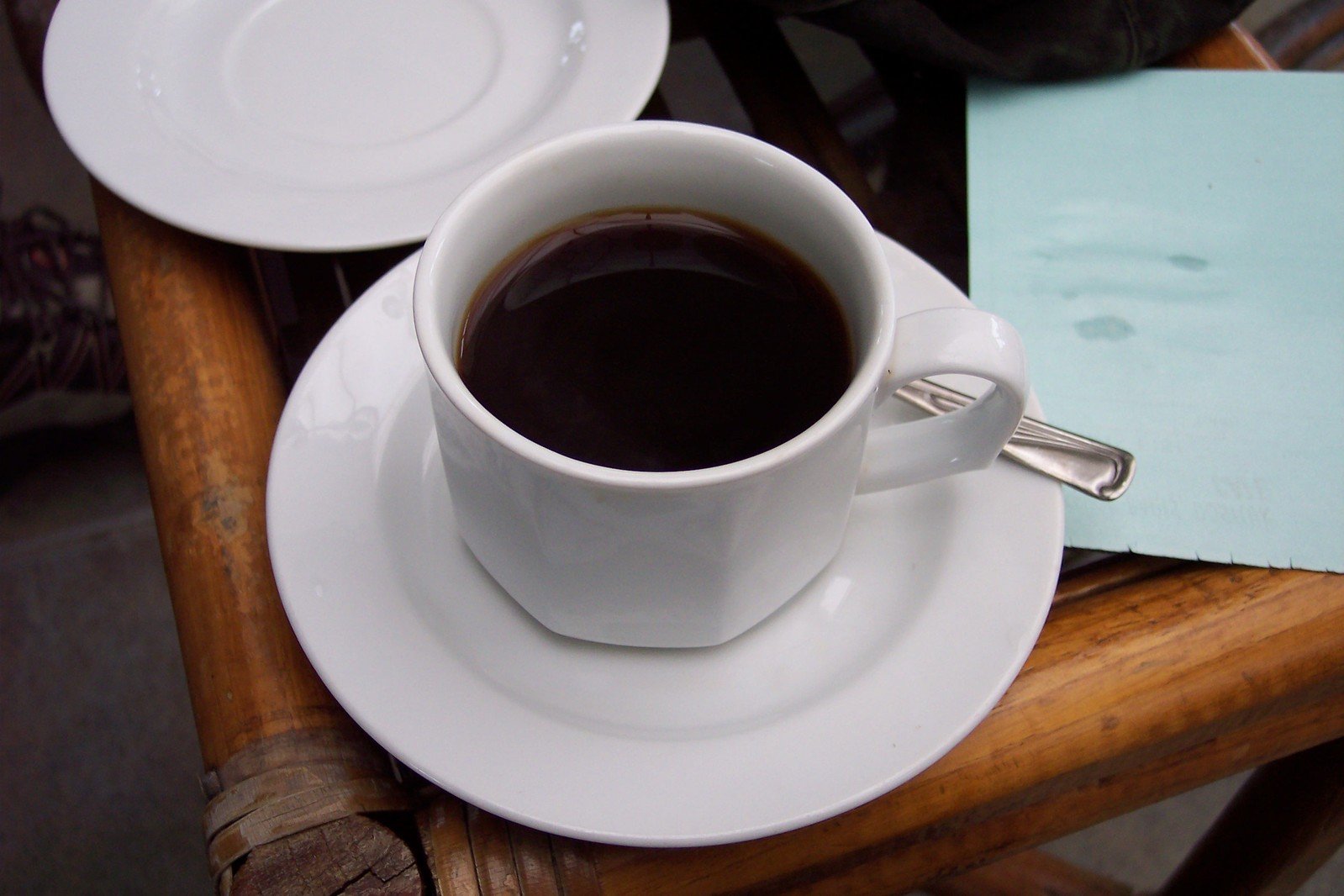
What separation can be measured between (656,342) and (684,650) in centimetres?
12

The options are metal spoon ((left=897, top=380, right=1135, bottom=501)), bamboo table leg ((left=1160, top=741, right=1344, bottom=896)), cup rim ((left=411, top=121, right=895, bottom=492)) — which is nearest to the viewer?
cup rim ((left=411, top=121, right=895, bottom=492))

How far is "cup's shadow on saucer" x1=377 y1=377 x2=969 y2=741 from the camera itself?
380 millimetres

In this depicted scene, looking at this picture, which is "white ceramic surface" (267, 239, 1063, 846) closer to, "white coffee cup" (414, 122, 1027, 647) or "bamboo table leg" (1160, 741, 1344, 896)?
"white coffee cup" (414, 122, 1027, 647)

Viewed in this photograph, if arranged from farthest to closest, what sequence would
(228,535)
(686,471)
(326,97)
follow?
(326,97)
(228,535)
(686,471)

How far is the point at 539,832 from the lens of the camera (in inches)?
14.7

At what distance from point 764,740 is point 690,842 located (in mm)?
47

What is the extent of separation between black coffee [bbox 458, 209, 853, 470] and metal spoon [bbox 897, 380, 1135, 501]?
10 centimetres

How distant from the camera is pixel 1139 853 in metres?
1.03

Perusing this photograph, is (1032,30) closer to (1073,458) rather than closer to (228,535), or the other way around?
(1073,458)

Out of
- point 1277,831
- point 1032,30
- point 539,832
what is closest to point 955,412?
point 539,832

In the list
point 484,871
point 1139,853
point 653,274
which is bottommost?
point 1139,853

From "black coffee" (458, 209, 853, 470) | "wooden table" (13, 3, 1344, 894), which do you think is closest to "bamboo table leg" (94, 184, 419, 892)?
"wooden table" (13, 3, 1344, 894)

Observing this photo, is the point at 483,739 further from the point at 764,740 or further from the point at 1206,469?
the point at 1206,469

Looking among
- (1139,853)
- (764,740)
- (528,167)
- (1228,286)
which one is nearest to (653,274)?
(528,167)
